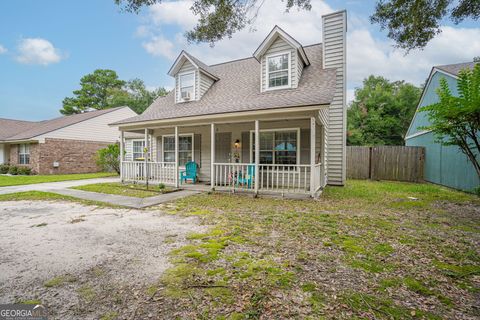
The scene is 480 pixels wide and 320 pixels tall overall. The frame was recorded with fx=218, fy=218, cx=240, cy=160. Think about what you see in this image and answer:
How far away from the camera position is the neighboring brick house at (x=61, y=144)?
53.5 ft

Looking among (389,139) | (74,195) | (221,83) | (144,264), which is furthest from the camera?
(389,139)

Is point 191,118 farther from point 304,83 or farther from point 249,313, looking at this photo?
point 249,313

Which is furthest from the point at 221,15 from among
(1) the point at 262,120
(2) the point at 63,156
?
(2) the point at 63,156

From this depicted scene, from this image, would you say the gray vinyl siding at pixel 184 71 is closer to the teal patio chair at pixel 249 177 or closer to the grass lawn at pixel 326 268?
the teal patio chair at pixel 249 177

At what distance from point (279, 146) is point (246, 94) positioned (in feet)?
8.65

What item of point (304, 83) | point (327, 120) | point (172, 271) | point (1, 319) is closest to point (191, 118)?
point (304, 83)

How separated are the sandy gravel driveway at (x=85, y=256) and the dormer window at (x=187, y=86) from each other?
6.88 metres

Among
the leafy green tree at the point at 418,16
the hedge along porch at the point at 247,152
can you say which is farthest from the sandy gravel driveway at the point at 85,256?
the leafy green tree at the point at 418,16

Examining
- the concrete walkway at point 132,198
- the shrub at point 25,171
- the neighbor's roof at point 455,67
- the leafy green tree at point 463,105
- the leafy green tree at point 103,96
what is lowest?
the concrete walkway at point 132,198

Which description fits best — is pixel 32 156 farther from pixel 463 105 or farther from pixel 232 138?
pixel 463 105

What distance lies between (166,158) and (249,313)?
1036 centimetres

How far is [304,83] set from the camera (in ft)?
28.6

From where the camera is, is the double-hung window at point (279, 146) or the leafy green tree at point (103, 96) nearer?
the double-hung window at point (279, 146)

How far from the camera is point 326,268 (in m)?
2.78
